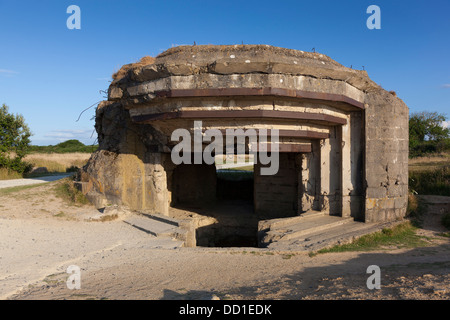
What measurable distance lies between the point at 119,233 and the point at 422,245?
552 centimetres

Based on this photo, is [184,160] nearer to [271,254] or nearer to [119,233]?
[119,233]

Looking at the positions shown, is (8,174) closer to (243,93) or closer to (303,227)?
(243,93)

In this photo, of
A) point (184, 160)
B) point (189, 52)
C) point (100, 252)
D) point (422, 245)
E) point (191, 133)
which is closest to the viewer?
point (100, 252)

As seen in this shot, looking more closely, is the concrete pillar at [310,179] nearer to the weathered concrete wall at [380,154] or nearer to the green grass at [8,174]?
the weathered concrete wall at [380,154]

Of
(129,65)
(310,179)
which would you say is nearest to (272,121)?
(310,179)

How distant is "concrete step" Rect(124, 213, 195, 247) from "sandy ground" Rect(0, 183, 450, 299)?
0.75ft

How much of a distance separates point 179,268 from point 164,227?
2300mm

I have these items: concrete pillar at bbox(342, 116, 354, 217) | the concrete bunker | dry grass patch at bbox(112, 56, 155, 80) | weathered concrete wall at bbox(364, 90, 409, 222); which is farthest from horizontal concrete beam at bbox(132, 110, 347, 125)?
dry grass patch at bbox(112, 56, 155, 80)

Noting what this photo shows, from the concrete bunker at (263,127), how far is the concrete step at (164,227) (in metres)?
0.28

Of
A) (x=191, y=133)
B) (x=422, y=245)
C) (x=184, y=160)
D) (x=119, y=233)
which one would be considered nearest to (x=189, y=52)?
(x=191, y=133)

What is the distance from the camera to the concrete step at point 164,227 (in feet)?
18.7

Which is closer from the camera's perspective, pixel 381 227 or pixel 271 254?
pixel 271 254

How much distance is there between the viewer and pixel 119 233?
574 centimetres
